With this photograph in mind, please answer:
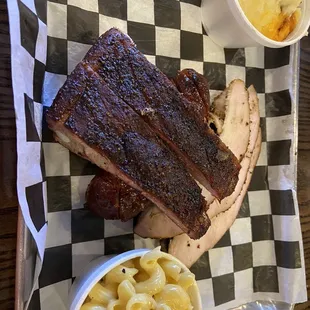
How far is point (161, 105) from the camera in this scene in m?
1.86

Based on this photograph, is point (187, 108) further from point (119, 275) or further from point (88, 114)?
point (119, 275)

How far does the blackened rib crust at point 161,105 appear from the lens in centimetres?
180

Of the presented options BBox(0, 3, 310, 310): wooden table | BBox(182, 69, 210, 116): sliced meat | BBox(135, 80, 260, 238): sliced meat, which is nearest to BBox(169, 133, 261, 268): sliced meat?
BBox(135, 80, 260, 238): sliced meat

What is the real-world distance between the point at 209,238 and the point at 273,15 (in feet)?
4.08

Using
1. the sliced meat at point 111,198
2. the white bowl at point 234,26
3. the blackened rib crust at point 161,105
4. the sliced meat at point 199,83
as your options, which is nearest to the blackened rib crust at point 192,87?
the sliced meat at point 199,83

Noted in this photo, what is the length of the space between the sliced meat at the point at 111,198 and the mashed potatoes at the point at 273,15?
1109mm

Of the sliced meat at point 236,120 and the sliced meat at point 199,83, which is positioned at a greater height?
the sliced meat at point 199,83

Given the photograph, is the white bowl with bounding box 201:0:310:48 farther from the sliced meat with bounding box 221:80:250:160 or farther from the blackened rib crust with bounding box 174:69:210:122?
the blackened rib crust with bounding box 174:69:210:122

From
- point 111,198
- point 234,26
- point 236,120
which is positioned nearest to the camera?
point 111,198

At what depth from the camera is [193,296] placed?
1.81 m

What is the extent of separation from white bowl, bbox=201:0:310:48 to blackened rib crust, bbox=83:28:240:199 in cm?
56

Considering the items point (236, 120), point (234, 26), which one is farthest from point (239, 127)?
point (234, 26)

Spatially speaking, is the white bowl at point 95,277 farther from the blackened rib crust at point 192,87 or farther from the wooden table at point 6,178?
the blackened rib crust at point 192,87

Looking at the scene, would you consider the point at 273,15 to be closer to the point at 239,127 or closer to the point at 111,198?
the point at 239,127
